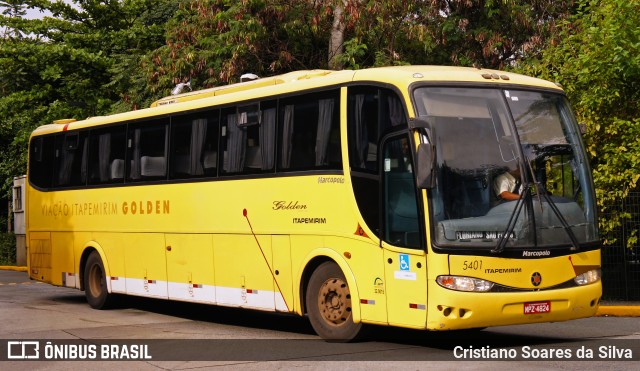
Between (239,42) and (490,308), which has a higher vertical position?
(239,42)

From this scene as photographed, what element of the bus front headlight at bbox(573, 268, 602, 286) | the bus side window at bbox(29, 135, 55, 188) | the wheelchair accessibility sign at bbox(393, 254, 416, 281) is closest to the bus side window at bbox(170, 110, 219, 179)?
the wheelchair accessibility sign at bbox(393, 254, 416, 281)

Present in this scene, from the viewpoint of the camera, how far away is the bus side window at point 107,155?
18938 millimetres

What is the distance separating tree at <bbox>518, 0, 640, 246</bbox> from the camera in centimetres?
1795

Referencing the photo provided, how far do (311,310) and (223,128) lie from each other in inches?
138

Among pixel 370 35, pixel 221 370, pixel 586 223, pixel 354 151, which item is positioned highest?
pixel 370 35

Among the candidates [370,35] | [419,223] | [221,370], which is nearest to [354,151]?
[419,223]

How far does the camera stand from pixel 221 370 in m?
10.9

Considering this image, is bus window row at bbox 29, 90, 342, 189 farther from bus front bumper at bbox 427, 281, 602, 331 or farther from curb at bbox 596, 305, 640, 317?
curb at bbox 596, 305, 640, 317

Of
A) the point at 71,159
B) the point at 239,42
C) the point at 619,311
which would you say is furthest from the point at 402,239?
the point at 239,42

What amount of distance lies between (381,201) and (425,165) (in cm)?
111

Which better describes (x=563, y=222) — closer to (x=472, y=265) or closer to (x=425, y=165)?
(x=472, y=265)

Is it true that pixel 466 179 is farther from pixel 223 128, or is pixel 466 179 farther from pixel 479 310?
pixel 223 128

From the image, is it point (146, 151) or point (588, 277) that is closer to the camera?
point (588, 277)

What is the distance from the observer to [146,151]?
18.1 meters
